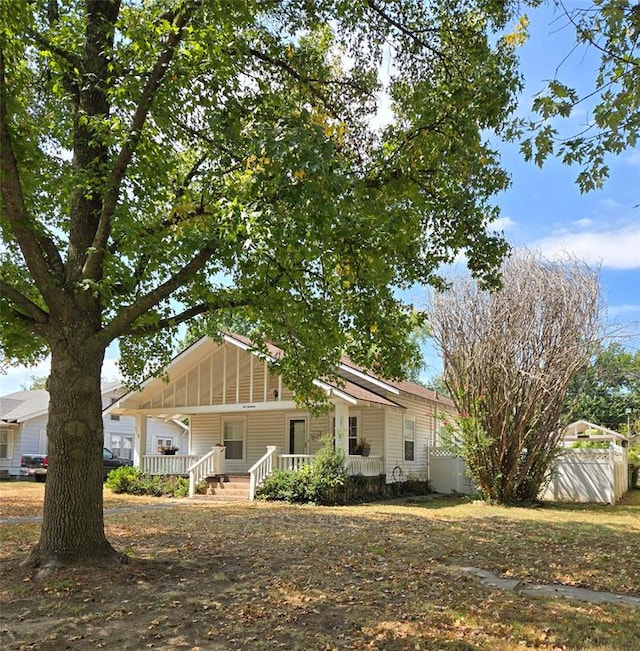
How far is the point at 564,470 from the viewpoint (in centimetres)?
1895

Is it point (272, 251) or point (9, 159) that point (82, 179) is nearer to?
point (9, 159)

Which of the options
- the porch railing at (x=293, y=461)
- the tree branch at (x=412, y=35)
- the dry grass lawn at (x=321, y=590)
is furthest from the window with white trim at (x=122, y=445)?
the tree branch at (x=412, y=35)

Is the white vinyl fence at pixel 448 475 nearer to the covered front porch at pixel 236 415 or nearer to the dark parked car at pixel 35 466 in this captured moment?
the covered front porch at pixel 236 415

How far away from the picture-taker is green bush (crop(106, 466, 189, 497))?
65.7 feet

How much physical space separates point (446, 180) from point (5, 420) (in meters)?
29.1

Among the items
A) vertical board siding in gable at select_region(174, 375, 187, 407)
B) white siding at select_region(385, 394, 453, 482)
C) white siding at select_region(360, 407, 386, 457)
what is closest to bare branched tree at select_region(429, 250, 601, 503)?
white siding at select_region(385, 394, 453, 482)

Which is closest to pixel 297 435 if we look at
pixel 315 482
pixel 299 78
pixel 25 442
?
pixel 315 482

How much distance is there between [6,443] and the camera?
31.6 meters

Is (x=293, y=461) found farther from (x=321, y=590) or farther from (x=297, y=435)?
(x=321, y=590)

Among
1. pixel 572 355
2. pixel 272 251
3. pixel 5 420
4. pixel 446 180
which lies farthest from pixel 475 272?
pixel 5 420

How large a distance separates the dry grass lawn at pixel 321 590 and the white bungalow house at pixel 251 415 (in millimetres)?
8750

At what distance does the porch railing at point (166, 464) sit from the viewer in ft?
70.7

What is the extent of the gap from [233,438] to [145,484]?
12.8ft

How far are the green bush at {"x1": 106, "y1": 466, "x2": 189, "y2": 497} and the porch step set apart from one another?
2.76 ft
